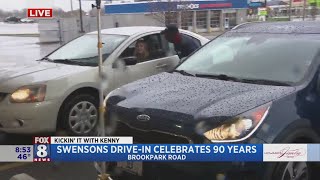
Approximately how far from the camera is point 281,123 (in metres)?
3.47

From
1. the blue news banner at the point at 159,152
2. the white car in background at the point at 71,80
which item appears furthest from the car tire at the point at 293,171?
the white car in background at the point at 71,80

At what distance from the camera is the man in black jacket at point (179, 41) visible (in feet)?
23.4

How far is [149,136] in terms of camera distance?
3.60 m

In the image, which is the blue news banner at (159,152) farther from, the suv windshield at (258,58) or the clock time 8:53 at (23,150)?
the suv windshield at (258,58)

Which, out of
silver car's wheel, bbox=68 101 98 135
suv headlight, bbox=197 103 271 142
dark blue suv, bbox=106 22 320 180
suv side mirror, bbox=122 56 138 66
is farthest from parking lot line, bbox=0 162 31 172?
suv headlight, bbox=197 103 271 142

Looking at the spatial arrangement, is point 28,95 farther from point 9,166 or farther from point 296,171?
point 296,171

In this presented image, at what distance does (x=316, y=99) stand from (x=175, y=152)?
1.38 m

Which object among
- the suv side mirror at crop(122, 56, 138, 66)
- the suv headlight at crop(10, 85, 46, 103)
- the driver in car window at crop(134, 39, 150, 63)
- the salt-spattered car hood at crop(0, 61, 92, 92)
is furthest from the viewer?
the driver in car window at crop(134, 39, 150, 63)

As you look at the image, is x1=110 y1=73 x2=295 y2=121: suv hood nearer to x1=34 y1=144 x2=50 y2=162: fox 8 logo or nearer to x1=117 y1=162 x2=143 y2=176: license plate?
x1=117 y1=162 x2=143 y2=176: license plate

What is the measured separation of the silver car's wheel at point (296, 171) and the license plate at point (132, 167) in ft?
3.57

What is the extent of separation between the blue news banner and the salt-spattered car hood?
2.40 metres

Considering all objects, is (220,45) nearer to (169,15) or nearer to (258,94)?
(258,94)

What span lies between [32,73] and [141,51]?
1.68 m

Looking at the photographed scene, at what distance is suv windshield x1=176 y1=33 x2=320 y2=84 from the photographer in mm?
4219
